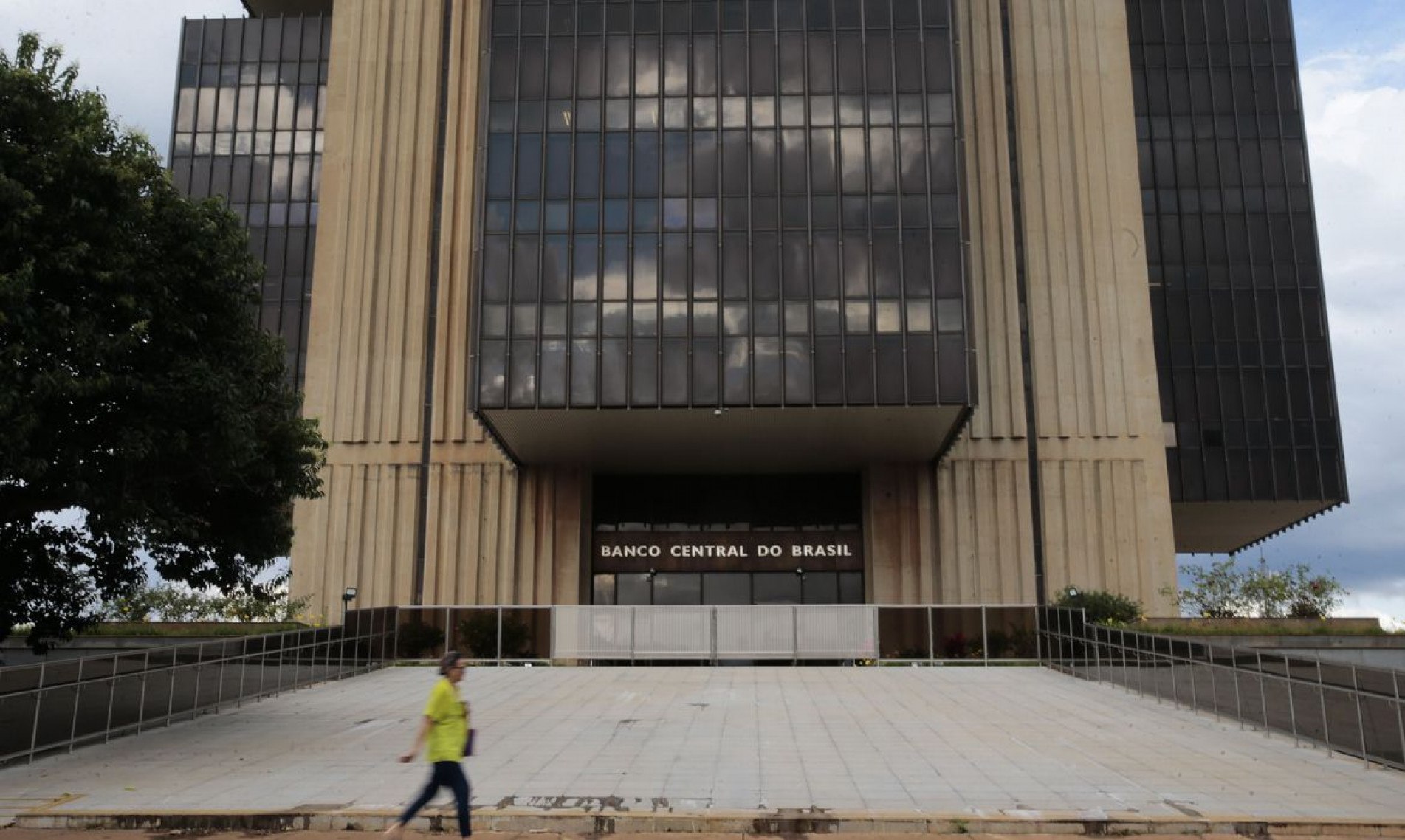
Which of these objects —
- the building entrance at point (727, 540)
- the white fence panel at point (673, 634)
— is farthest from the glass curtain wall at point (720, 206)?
the building entrance at point (727, 540)

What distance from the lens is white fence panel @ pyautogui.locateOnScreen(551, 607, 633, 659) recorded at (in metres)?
27.2

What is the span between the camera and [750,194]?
32.1 meters

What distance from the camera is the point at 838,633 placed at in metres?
27.0

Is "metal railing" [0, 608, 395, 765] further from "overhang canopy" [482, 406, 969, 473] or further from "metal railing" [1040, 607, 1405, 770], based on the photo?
"metal railing" [1040, 607, 1405, 770]

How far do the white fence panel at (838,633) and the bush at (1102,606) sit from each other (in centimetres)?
722

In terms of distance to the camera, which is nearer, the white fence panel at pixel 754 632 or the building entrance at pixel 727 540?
the white fence panel at pixel 754 632

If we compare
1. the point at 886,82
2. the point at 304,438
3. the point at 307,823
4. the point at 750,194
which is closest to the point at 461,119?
the point at 750,194

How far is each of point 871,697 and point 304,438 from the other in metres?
11.5

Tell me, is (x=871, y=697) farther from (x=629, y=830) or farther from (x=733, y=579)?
(x=733, y=579)

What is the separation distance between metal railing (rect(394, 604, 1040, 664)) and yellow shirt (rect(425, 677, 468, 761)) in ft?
58.3

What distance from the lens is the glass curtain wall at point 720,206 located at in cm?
3102

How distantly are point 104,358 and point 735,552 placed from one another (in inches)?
1043

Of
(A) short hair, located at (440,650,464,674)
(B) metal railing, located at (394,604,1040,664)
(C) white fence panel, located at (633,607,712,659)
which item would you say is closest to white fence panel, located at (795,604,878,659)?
(B) metal railing, located at (394,604,1040,664)

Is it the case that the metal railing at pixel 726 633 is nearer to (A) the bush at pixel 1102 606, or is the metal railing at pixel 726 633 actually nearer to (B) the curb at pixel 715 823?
(A) the bush at pixel 1102 606
